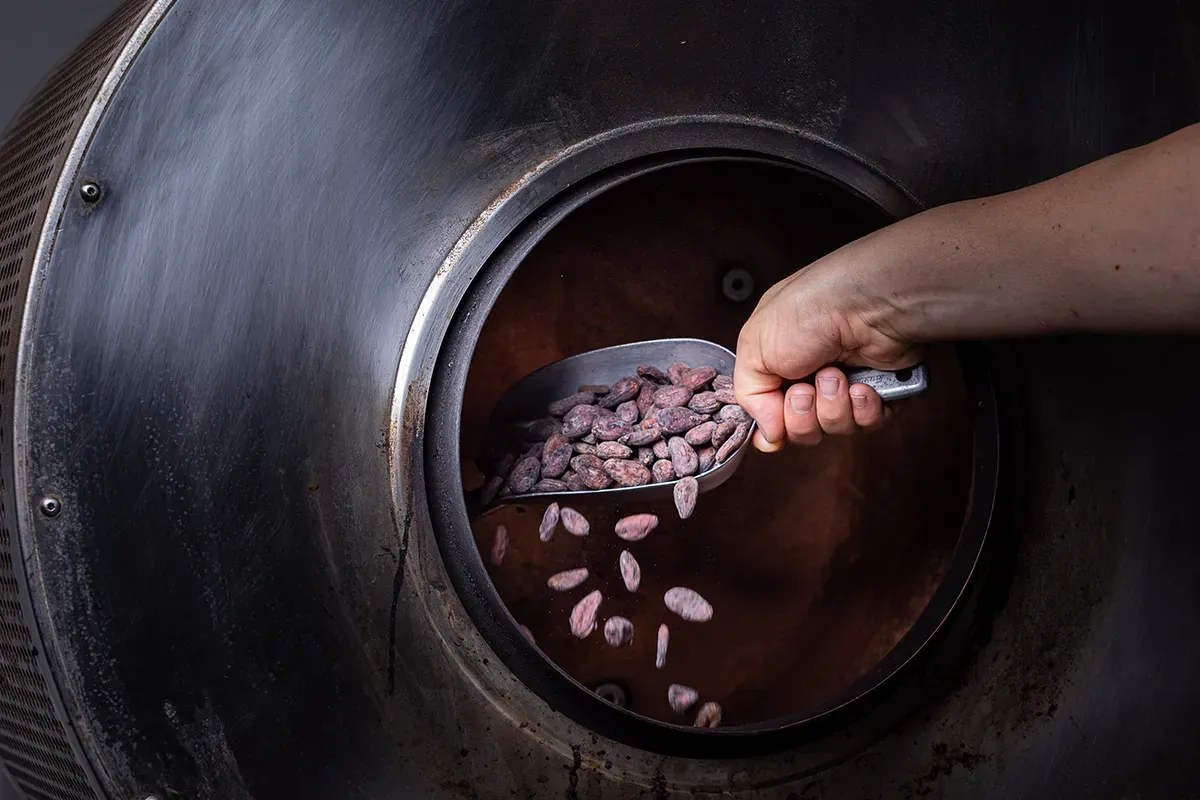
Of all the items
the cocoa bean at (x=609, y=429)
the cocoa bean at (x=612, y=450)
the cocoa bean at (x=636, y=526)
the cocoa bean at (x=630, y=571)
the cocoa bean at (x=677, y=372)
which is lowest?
the cocoa bean at (x=630, y=571)

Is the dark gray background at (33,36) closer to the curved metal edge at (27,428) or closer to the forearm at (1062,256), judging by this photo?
the curved metal edge at (27,428)

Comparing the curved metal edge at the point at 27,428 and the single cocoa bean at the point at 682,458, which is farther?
the single cocoa bean at the point at 682,458

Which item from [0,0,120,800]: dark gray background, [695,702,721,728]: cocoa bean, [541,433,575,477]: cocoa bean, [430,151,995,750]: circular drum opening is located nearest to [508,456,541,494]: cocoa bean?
[541,433,575,477]: cocoa bean

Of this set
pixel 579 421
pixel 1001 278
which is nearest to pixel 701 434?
pixel 579 421

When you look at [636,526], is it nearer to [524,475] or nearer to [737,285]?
[524,475]

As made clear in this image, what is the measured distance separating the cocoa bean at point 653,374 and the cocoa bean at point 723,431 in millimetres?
112

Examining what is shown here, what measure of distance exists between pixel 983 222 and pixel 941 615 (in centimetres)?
35

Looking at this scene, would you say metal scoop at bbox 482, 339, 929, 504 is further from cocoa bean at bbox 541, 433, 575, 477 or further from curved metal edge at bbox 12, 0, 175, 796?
curved metal edge at bbox 12, 0, 175, 796

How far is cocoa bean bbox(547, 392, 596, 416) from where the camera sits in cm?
97

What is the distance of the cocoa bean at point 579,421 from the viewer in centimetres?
94

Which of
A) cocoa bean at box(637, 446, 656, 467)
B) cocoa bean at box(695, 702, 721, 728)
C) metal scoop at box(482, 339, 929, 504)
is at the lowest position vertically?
cocoa bean at box(695, 702, 721, 728)

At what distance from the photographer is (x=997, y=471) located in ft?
2.47

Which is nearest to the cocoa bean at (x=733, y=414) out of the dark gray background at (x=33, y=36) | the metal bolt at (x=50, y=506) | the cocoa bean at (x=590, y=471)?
the cocoa bean at (x=590, y=471)

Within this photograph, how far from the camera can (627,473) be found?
918 millimetres
